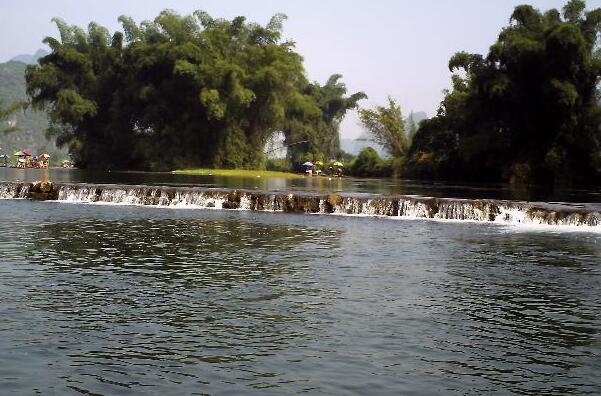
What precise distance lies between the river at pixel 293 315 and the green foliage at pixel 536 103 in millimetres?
33879

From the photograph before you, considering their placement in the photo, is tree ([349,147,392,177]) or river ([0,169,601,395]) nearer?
river ([0,169,601,395])

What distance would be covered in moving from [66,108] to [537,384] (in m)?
74.2

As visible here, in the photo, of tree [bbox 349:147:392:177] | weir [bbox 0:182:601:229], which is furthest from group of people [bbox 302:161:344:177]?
weir [bbox 0:182:601:229]

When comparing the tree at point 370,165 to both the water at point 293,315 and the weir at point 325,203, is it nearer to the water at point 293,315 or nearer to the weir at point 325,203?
the weir at point 325,203

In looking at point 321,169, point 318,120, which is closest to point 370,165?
point 321,169

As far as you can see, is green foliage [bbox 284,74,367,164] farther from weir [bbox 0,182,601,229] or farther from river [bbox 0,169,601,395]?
river [bbox 0,169,601,395]

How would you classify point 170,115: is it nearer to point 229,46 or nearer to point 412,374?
point 229,46

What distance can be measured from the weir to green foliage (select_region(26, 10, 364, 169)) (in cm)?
3255

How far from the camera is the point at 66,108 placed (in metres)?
75.8

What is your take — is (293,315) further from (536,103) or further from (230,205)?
(536,103)

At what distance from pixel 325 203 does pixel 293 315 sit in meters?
20.4

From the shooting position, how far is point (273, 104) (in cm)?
7300

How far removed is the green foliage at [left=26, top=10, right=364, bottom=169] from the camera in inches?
2776

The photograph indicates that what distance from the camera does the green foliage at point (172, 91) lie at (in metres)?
70.5
